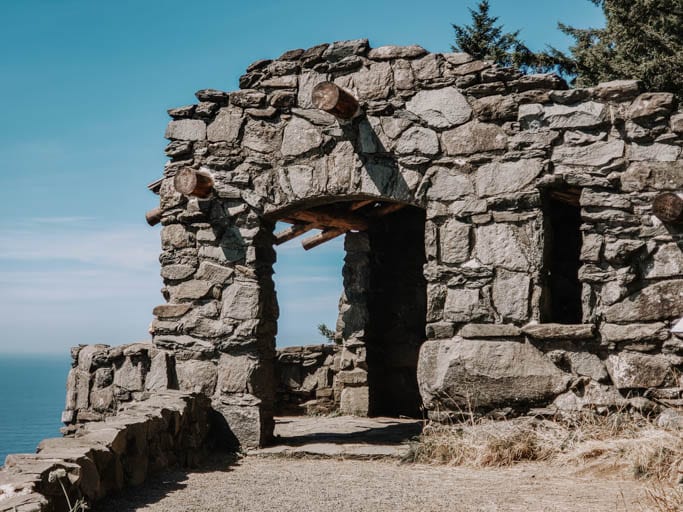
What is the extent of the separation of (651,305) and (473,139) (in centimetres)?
183

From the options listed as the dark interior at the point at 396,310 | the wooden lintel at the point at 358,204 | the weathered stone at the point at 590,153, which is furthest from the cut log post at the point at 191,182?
the dark interior at the point at 396,310

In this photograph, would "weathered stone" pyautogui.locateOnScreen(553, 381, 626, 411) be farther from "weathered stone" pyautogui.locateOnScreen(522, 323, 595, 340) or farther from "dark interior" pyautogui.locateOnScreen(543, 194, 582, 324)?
"dark interior" pyautogui.locateOnScreen(543, 194, 582, 324)

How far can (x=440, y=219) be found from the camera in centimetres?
605

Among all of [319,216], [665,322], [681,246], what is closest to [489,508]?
[665,322]

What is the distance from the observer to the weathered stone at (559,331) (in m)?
5.50

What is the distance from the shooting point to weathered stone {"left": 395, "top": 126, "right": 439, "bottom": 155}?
20.0 feet

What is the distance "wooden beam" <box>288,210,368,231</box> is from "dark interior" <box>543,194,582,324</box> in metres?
2.37

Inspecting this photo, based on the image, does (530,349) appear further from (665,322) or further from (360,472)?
(360,472)

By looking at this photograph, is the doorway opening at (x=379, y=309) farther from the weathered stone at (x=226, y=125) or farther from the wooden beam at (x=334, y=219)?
the weathered stone at (x=226, y=125)

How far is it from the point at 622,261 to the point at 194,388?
368cm

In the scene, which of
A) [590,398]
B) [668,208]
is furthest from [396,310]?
[668,208]

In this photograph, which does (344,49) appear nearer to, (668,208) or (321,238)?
(668,208)

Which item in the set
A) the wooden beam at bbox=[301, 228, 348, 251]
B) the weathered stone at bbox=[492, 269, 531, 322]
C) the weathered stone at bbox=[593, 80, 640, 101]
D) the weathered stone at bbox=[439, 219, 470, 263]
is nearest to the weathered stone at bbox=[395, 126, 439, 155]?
the weathered stone at bbox=[439, 219, 470, 263]

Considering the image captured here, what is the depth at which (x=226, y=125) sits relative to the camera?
6.82 meters
